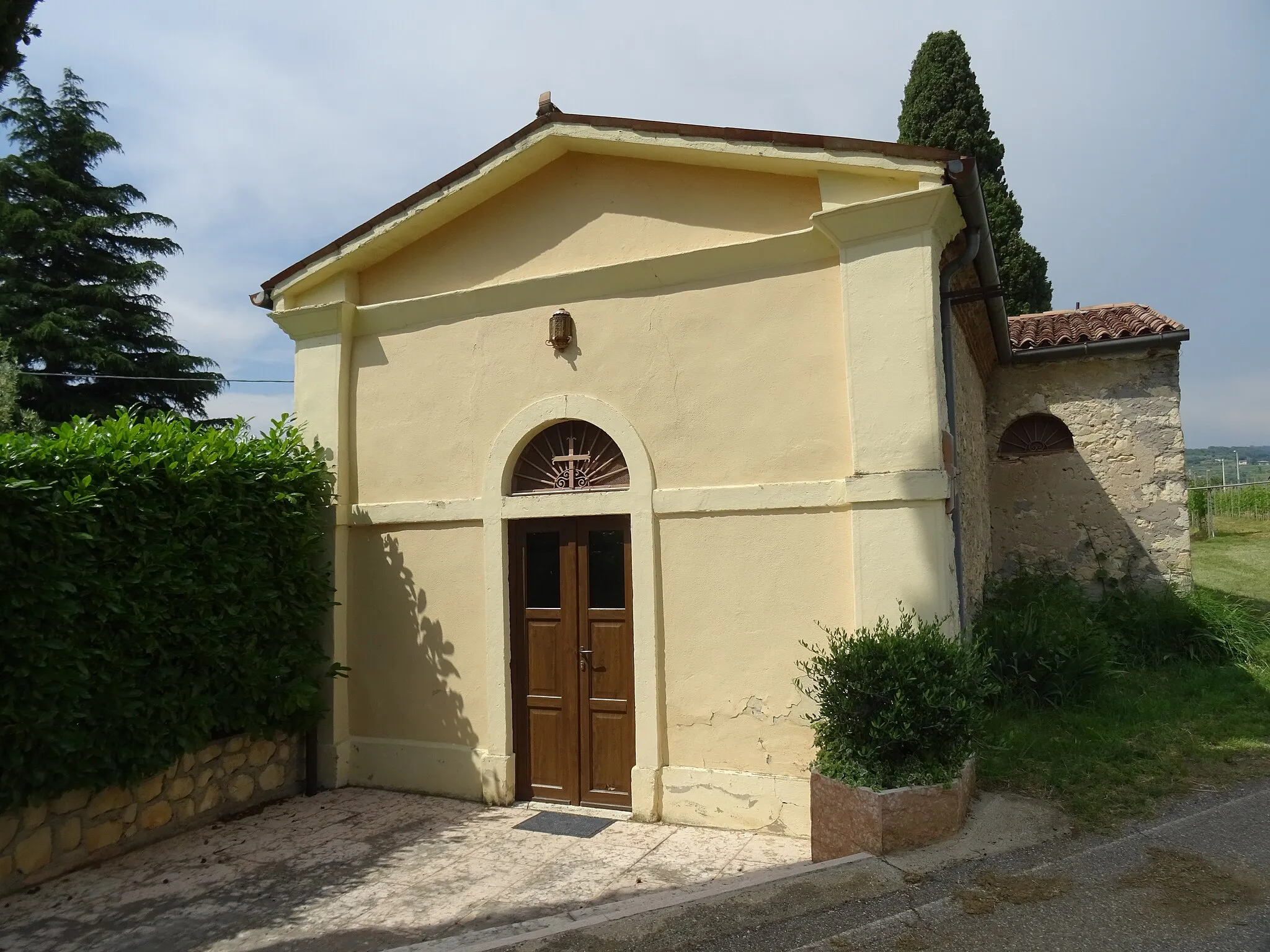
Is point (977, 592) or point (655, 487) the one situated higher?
point (655, 487)

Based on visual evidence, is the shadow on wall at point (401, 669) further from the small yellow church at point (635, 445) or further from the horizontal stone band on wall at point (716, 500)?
the horizontal stone band on wall at point (716, 500)

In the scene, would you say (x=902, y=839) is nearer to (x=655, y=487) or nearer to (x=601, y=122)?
(x=655, y=487)

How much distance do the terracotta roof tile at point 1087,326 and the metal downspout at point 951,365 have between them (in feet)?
12.1

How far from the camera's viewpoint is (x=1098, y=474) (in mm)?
9570

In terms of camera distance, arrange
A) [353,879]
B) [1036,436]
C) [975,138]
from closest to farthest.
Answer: [353,879] < [1036,436] < [975,138]

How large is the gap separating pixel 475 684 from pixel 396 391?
2588 millimetres

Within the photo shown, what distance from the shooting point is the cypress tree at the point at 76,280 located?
18547 mm

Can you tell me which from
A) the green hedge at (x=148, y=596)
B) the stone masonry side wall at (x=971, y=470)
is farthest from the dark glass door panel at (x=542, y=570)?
the stone masonry side wall at (x=971, y=470)

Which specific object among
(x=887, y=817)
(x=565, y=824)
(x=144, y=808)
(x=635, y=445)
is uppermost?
(x=635, y=445)

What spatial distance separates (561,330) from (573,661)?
99.9 inches

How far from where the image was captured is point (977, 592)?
25.2 ft

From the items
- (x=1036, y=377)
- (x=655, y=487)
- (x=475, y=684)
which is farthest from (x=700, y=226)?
(x=1036, y=377)

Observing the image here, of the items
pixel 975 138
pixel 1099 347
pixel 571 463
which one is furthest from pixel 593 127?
pixel 975 138

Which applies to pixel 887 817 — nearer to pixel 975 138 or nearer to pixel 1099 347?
pixel 1099 347
